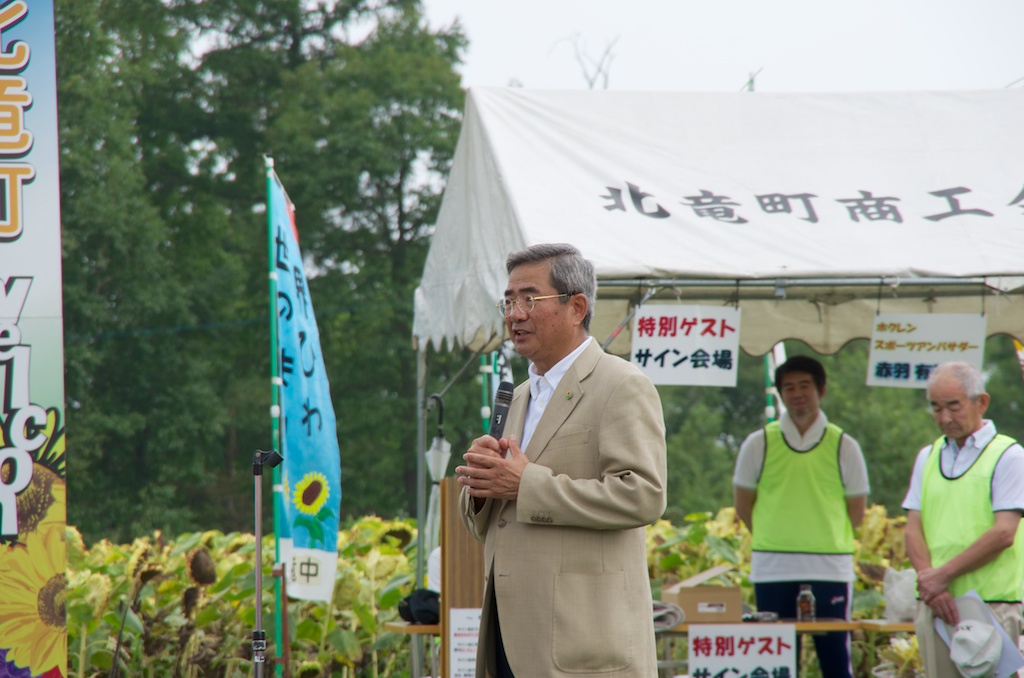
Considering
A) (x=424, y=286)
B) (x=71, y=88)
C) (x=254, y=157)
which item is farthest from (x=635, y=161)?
(x=254, y=157)

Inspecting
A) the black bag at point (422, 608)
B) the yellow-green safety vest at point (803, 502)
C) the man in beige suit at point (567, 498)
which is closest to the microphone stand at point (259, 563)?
the man in beige suit at point (567, 498)

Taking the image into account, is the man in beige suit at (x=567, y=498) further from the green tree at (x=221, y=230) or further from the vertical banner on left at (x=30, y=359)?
the green tree at (x=221, y=230)

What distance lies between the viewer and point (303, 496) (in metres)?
5.18

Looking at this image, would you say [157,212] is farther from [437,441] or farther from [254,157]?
[437,441]

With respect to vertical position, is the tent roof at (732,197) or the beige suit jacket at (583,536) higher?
the tent roof at (732,197)

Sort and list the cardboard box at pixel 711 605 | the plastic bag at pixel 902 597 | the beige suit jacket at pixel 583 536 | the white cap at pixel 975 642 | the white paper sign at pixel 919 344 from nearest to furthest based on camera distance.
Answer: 1. the beige suit jacket at pixel 583 536
2. the white cap at pixel 975 642
3. the cardboard box at pixel 711 605
4. the plastic bag at pixel 902 597
5. the white paper sign at pixel 919 344

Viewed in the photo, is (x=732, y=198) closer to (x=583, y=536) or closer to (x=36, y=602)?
(x=583, y=536)

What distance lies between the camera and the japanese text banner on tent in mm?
5145

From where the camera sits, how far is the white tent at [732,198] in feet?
15.8

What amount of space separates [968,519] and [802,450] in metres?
1.27

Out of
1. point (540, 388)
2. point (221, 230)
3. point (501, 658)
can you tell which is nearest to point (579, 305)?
point (540, 388)

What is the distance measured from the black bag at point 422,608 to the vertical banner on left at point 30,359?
1432mm

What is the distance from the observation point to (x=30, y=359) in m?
4.53

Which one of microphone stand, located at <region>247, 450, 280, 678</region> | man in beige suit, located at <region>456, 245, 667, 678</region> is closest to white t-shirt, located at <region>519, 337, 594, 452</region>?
man in beige suit, located at <region>456, 245, 667, 678</region>
